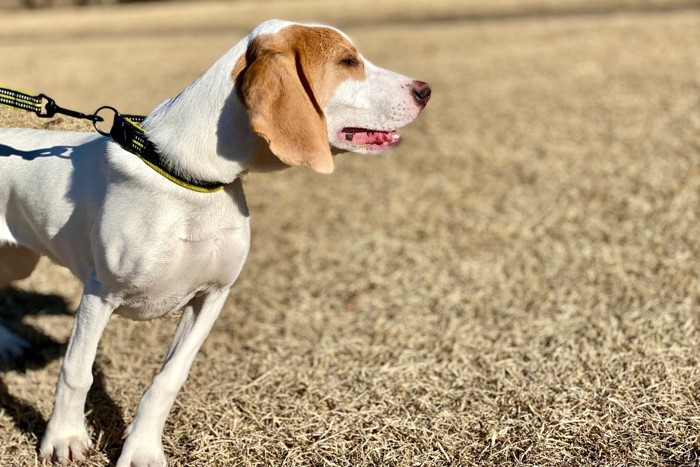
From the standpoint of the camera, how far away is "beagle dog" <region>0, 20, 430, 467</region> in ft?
8.71

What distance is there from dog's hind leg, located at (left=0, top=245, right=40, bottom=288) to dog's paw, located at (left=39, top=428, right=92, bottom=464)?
30.6 inches

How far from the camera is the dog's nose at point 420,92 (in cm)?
291

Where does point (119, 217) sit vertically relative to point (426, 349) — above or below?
above

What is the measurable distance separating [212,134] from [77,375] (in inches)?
39.4

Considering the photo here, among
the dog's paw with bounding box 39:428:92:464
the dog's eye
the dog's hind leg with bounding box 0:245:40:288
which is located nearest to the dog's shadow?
the dog's paw with bounding box 39:428:92:464

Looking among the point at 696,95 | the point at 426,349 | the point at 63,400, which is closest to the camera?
the point at 63,400

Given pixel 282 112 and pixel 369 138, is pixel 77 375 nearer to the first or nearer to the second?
pixel 282 112

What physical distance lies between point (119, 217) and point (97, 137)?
1.93 feet

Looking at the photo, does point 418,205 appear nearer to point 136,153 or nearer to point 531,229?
point 531,229

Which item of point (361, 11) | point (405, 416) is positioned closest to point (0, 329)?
point (405, 416)

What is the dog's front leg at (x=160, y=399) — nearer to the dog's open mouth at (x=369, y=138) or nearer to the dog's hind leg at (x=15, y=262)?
the dog's open mouth at (x=369, y=138)

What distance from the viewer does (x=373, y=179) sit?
6.97m

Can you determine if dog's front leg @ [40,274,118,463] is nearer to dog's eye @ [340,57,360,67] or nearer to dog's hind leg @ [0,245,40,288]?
dog's hind leg @ [0,245,40,288]

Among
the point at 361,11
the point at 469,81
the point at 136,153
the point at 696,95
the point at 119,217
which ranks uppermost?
the point at 136,153
